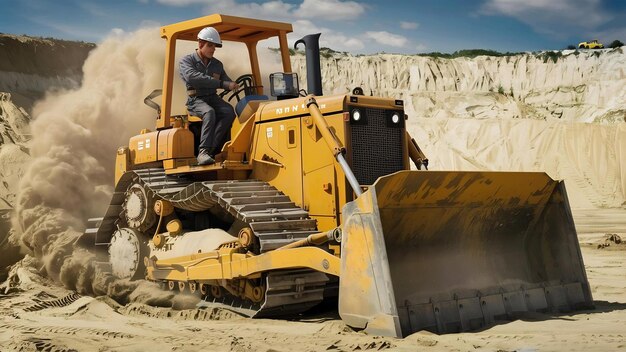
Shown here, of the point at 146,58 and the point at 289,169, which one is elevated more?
the point at 146,58

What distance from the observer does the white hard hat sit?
10.1m

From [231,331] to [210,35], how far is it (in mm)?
4099

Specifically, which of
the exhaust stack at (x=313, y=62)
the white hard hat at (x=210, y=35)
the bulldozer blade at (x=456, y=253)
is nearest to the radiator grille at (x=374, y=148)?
the exhaust stack at (x=313, y=62)

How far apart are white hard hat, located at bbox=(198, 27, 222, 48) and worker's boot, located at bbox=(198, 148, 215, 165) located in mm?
1438

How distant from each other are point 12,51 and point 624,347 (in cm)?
4363

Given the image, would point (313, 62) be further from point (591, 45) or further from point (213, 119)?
point (591, 45)

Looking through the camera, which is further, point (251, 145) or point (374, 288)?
point (251, 145)

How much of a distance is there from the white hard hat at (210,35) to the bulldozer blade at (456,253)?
378 centimetres

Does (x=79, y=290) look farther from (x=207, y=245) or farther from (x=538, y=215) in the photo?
(x=538, y=215)

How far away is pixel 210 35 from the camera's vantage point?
1016cm

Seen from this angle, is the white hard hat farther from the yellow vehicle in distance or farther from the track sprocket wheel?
the yellow vehicle in distance

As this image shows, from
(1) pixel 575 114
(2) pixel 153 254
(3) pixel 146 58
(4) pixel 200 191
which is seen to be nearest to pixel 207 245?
(4) pixel 200 191

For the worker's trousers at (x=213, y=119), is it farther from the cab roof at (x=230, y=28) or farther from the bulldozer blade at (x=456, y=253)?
the bulldozer blade at (x=456, y=253)

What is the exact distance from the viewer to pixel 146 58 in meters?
15.1
